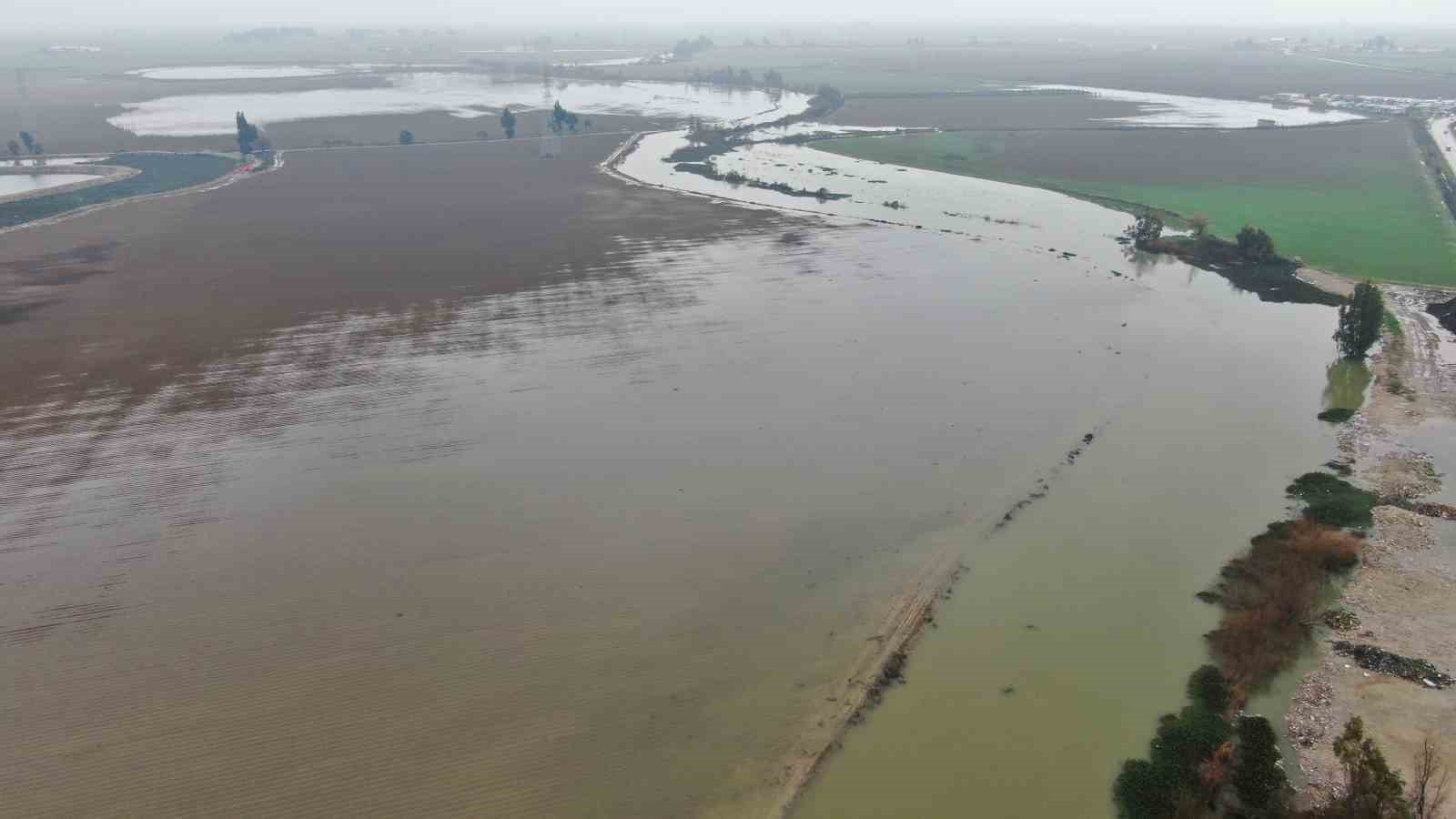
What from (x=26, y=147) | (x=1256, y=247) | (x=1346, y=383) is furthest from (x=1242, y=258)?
(x=26, y=147)

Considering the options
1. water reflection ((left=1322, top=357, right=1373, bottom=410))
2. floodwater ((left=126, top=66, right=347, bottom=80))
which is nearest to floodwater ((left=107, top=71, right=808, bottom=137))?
floodwater ((left=126, top=66, right=347, bottom=80))

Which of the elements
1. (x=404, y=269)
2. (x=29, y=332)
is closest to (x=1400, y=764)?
(x=404, y=269)

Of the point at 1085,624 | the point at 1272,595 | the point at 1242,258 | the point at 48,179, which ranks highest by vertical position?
the point at 48,179

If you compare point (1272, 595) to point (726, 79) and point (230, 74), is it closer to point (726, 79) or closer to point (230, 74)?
Result: point (726, 79)

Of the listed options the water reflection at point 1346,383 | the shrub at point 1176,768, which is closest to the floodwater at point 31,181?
the shrub at point 1176,768

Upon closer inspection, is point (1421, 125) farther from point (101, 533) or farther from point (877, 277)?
point (101, 533)

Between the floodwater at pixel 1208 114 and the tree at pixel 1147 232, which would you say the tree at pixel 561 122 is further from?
the floodwater at pixel 1208 114
